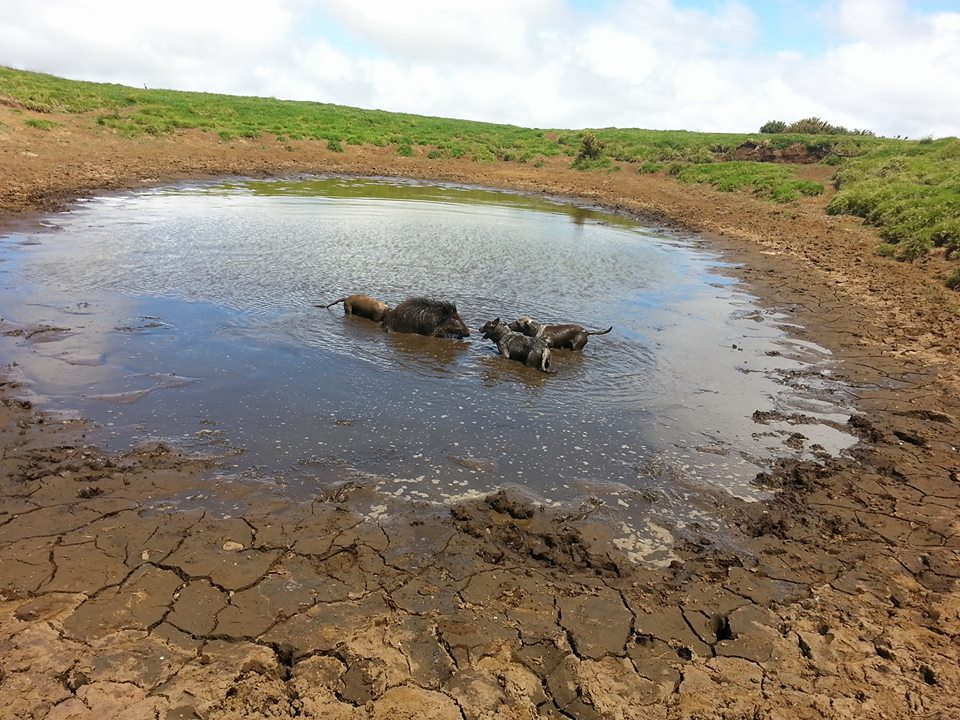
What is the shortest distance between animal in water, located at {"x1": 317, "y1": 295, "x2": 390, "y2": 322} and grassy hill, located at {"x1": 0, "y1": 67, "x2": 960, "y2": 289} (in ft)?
38.5

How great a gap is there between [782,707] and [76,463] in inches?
217

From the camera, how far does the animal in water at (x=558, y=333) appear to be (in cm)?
872

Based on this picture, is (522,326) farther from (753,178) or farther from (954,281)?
(753,178)

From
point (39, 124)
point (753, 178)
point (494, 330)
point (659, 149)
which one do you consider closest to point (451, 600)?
point (494, 330)

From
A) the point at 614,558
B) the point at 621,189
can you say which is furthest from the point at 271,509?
the point at 621,189

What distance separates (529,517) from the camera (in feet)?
16.4

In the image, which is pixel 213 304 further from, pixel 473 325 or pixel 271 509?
pixel 271 509

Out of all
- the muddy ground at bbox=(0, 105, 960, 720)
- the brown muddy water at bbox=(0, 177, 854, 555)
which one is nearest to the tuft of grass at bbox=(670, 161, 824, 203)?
the brown muddy water at bbox=(0, 177, 854, 555)

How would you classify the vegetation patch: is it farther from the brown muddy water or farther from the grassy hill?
the brown muddy water

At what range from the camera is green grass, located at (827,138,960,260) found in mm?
14969

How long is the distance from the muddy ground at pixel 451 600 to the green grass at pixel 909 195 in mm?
11269

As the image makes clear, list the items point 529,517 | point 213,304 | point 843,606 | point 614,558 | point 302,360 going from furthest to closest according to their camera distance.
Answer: point 213,304 < point 302,360 < point 529,517 < point 614,558 < point 843,606

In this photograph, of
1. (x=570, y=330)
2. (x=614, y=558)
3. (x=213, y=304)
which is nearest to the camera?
(x=614, y=558)

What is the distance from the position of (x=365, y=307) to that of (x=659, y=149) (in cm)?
3439
